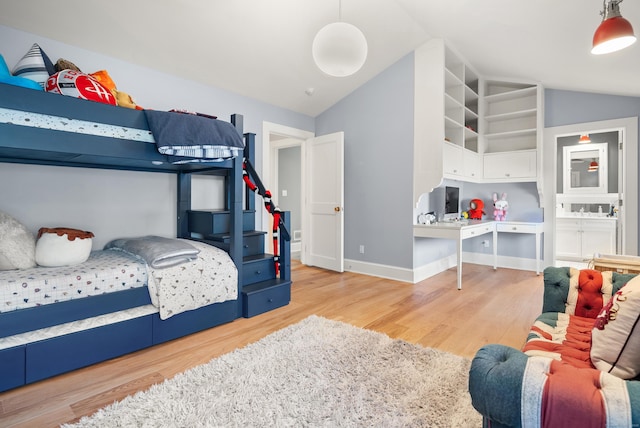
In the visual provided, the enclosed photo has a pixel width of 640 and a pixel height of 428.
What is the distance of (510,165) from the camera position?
4.75 meters

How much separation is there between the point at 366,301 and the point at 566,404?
2.57 m

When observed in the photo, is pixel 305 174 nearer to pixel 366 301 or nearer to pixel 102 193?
pixel 366 301

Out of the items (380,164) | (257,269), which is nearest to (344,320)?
(257,269)

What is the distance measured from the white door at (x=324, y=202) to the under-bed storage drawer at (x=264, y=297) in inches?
60.1

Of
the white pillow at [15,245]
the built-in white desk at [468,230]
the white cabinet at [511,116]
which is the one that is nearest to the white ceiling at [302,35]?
the white cabinet at [511,116]

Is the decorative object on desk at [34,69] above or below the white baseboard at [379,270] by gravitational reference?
above

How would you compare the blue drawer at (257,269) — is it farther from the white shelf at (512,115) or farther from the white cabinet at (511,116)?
the white shelf at (512,115)

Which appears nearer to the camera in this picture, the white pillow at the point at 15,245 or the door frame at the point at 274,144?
the white pillow at the point at 15,245

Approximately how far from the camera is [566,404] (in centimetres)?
83

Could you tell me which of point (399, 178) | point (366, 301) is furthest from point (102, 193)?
point (399, 178)

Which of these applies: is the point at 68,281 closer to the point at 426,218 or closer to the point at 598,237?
the point at 426,218

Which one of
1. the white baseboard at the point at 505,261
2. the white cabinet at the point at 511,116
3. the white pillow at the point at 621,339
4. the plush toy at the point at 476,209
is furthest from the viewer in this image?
the plush toy at the point at 476,209

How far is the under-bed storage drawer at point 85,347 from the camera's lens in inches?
73.0

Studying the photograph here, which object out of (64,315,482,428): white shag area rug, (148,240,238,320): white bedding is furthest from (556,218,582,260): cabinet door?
(148,240,238,320): white bedding
